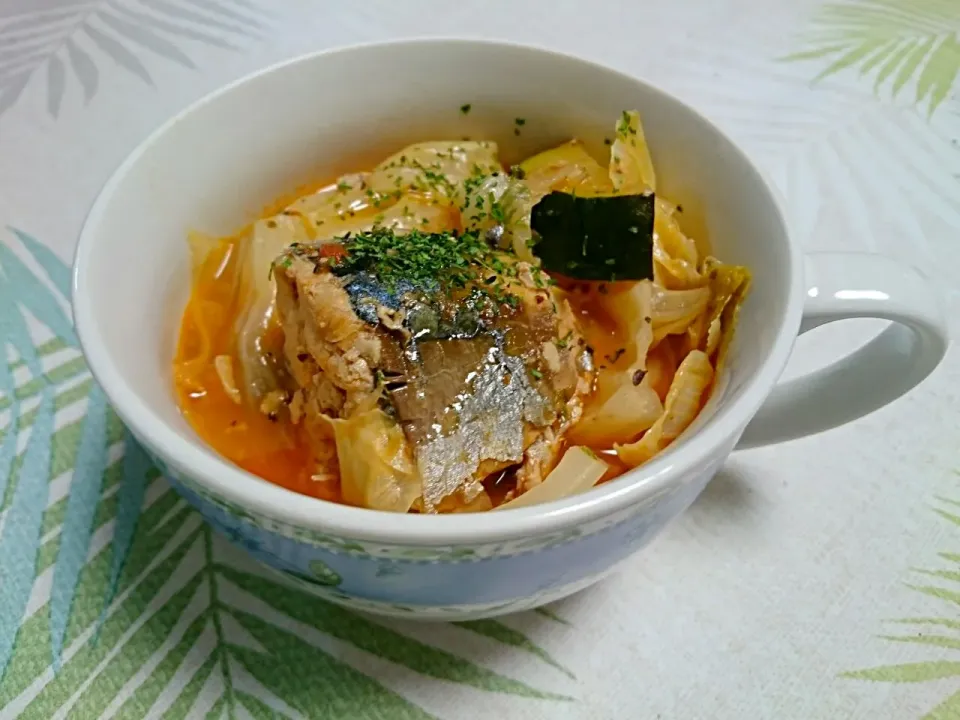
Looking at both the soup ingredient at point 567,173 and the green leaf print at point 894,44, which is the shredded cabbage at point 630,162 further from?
the green leaf print at point 894,44

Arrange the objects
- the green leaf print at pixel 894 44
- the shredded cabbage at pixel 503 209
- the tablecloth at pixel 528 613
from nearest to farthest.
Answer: the tablecloth at pixel 528 613, the shredded cabbage at pixel 503 209, the green leaf print at pixel 894 44

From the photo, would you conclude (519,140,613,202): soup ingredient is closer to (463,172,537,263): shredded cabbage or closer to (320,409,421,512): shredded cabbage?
(463,172,537,263): shredded cabbage

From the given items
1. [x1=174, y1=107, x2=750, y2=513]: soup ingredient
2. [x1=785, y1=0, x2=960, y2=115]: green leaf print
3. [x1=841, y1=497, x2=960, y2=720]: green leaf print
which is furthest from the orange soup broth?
[x1=785, y1=0, x2=960, y2=115]: green leaf print

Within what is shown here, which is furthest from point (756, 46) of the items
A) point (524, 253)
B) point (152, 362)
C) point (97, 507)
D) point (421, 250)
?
point (97, 507)

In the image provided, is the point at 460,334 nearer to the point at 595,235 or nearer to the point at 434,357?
the point at 434,357

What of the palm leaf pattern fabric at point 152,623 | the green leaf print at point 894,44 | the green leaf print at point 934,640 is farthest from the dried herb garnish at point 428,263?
the green leaf print at point 894,44

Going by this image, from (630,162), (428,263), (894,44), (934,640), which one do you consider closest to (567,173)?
(630,162)

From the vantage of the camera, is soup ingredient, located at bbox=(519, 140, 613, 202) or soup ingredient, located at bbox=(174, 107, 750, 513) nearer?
soup ingredient, located at bbox=(174, 107, 750, 513)
